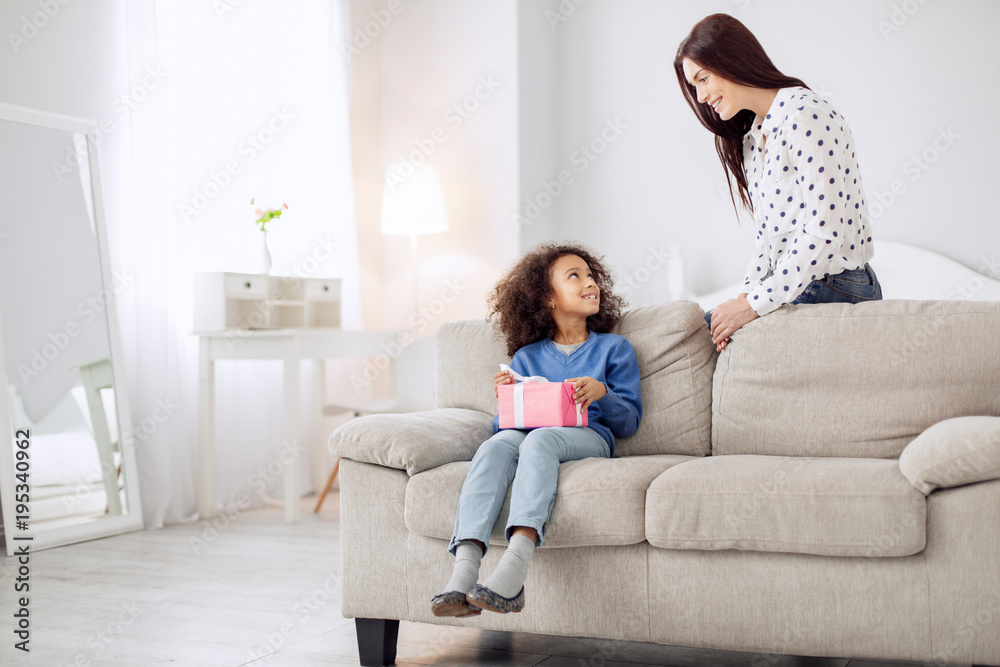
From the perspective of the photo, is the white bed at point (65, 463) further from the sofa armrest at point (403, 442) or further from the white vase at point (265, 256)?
the sofa armrest at point (403, 442)

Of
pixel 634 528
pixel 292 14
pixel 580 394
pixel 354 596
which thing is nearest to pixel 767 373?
pixel 580 394

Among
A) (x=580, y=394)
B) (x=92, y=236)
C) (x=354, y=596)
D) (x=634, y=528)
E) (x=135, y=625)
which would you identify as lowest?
(x=135, y=625)

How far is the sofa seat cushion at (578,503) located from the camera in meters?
1.63

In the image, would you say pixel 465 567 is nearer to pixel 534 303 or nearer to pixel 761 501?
pixel 761 501

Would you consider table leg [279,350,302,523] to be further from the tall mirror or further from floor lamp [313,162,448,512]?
floor lamp [313,162,448,512]

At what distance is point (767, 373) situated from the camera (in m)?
1.97

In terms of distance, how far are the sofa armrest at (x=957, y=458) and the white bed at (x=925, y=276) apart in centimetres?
192

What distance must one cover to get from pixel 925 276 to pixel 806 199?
1815 millimetres

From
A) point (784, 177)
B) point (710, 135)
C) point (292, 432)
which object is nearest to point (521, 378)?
point (784, 177)

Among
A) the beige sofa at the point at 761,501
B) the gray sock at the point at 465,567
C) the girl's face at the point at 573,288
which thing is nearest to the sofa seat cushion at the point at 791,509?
the beige sofa at the point at 761,501

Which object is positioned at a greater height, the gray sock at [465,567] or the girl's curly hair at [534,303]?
the girl's curly hair at [534,303]

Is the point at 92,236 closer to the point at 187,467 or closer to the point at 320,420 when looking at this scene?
the point at 187,467

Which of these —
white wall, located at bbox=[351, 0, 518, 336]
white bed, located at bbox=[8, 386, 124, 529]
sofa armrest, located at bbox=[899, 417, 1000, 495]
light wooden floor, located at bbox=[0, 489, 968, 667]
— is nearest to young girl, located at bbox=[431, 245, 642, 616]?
light wooden floor, located at bbox=[0, 489, 968, 667]

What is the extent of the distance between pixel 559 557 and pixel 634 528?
0.55 feet
